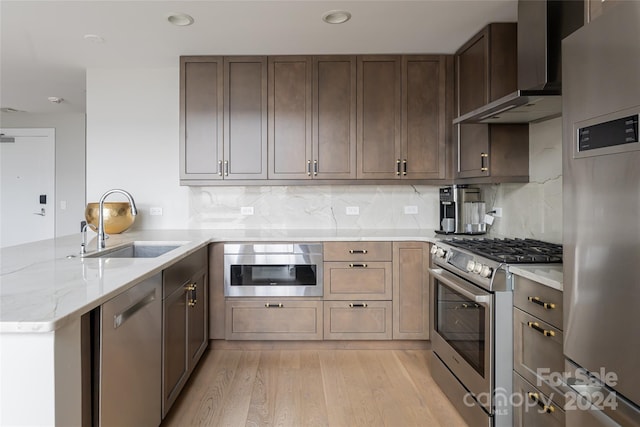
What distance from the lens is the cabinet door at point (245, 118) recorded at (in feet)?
10.8

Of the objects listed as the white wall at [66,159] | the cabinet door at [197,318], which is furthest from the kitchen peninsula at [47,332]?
the white wall at [66,159]

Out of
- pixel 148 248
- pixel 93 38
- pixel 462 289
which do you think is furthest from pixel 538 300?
pixel 93 38

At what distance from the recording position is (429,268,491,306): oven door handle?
1.83 metres

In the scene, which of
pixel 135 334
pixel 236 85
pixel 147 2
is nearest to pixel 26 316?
pixel 135 334

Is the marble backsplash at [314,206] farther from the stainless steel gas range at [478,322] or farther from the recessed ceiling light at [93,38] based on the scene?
the recessed ceiling light at [93,38]

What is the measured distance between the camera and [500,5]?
243 cm

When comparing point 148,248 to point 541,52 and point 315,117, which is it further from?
point 541,52

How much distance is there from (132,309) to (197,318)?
3.96 ft

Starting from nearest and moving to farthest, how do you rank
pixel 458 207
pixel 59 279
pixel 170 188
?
pixel 59 279
pixel 458 207
pixel 170 188

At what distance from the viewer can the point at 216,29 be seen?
9.09ft

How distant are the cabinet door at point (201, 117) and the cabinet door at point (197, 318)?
3.17ft

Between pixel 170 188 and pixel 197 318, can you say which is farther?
pixel 170 188

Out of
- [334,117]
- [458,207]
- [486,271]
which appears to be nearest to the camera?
[486,271]

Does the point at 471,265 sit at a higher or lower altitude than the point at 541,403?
higher
